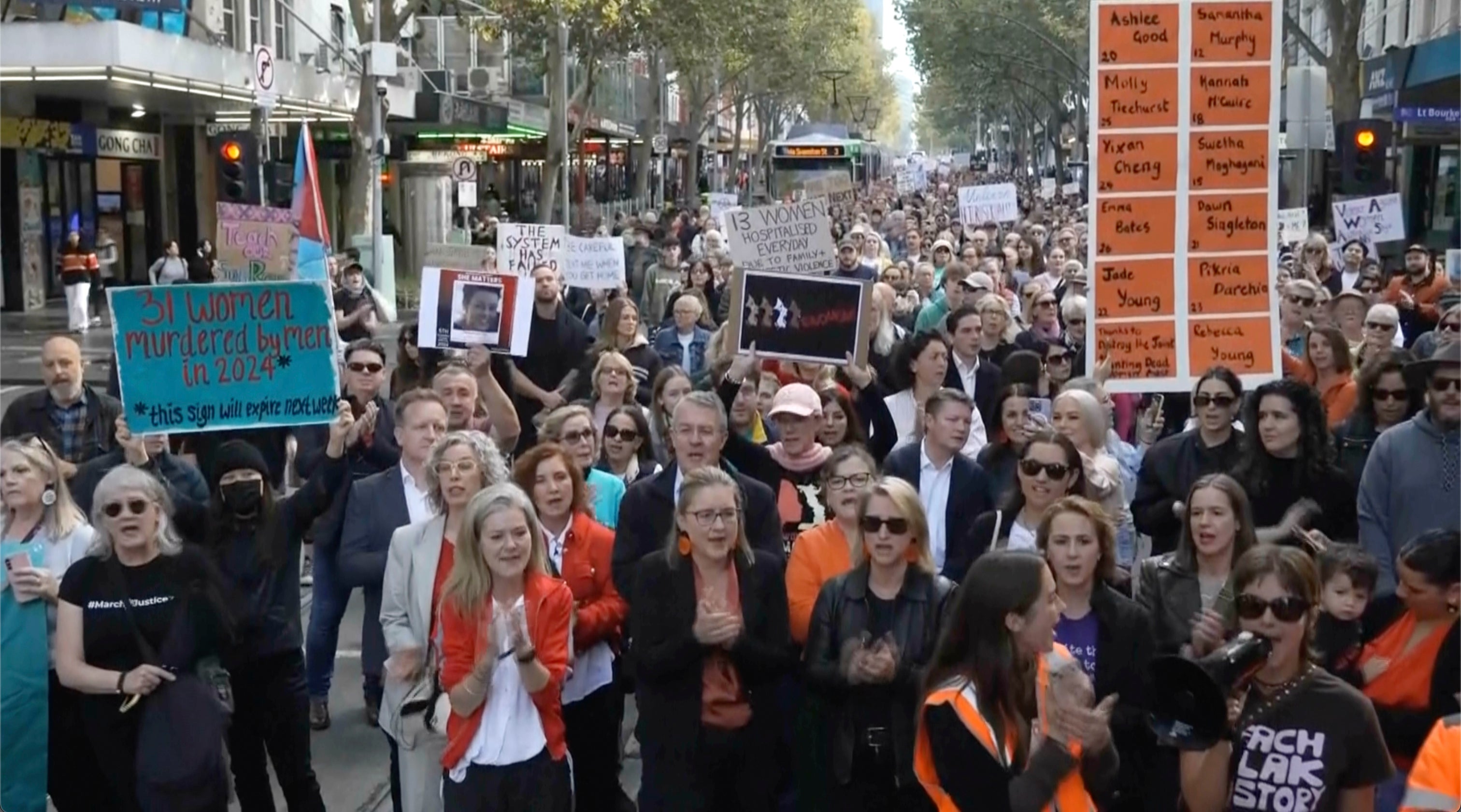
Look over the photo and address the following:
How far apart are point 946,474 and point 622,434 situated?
1.46 metres

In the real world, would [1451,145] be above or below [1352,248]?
above

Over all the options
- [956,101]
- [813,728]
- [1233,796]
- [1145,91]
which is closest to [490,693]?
[813,728]

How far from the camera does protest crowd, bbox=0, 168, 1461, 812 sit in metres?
4.13

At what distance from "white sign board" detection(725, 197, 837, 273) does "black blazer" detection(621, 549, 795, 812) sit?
24.2 ft

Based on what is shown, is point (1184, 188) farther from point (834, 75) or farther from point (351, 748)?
point (834, 75)

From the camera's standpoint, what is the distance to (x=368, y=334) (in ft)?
45.7

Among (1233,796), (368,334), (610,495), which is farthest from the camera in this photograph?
(368,334)

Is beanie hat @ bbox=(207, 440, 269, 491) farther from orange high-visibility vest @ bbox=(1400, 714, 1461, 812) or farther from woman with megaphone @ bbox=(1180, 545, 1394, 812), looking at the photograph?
orange high-visibility vest @ bbox=(1400, 714, 1461, 812)

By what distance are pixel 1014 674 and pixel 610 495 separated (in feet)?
10.1

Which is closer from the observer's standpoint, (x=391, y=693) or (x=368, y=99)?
(x=391, y=693)

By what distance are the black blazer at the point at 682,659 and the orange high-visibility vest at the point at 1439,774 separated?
6.88 feet

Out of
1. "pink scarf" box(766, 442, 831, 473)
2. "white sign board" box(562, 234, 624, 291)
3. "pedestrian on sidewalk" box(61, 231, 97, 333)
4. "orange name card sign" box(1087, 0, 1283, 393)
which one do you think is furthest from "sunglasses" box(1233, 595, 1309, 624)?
"pedestrian on sidewalk" box(61, 231, 97, 333)

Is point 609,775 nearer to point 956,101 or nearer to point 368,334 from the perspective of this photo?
point 368,334

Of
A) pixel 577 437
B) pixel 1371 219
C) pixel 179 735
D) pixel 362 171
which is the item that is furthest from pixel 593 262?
pixel 362 171
